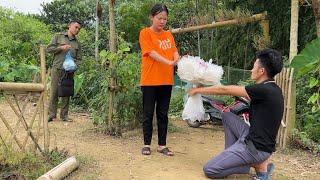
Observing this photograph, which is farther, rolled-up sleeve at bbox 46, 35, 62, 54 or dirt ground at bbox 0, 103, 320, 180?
rolled-up sleeve at bbox 46, 35, 62, 54

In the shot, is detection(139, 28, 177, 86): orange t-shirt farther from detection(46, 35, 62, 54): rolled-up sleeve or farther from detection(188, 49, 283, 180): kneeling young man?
detection(46, 35, 62, 54): rolled-up sleeve

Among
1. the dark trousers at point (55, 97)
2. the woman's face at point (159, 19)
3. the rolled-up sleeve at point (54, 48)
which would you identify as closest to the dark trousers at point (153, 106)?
the woman's face at point (159, 19)

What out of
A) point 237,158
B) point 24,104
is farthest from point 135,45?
point 237,158

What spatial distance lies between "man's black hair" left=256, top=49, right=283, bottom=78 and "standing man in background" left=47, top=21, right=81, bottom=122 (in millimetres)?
4043

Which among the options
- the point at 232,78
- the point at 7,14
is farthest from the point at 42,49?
the point at 7,14

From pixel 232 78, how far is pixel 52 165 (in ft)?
21.1

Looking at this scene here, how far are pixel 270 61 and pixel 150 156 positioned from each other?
1916 mm

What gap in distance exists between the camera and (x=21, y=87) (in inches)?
190

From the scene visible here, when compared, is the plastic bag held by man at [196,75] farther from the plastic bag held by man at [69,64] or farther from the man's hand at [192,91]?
the plastic bag held by man at [69,64]

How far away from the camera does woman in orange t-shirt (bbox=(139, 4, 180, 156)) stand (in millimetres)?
5586

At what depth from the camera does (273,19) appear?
1269 centimetres

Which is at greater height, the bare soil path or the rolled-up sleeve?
the rolled-up sleeve

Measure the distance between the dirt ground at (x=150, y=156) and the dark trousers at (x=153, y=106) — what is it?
0.29 m

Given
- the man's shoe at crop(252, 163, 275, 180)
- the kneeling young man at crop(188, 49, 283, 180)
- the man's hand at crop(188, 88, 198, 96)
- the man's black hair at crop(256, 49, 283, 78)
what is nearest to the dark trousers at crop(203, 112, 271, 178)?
the kneeling young man at crop(188, 49, 283, 180)
